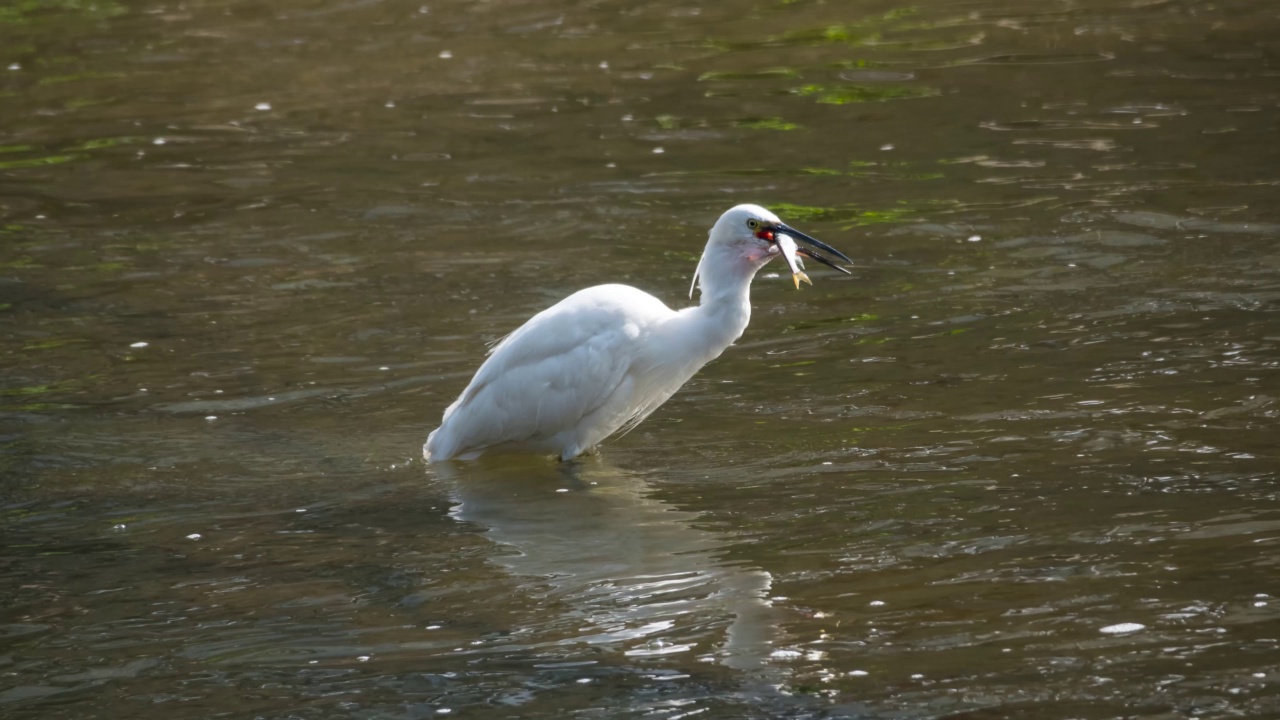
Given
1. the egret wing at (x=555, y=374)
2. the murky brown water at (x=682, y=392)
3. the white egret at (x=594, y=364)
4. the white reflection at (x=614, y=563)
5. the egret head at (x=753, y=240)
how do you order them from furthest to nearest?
the egret wing at (x=555, y=374)
the white egret at (x=594, y=364)
the egret head at (x=753, y=240)
the white reflection at (x=614, y=563)
the murky brown water at (x=682, y=392)

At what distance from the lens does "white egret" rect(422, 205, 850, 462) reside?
7695mm

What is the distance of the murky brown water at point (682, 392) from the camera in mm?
5605

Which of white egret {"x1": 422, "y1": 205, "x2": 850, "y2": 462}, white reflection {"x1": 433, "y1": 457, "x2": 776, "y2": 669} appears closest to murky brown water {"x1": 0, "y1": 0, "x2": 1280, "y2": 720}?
white reflection {"x1": 433, "y1": 457, "x2": 776, "y2": 669}

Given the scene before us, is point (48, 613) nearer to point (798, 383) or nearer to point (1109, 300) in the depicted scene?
point (798, 383)

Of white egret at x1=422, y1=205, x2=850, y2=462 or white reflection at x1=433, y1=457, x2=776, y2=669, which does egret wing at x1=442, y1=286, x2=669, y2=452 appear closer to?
white egret at x1=422, y1=205, x2=850, y2=462

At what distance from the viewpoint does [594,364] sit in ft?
25.7

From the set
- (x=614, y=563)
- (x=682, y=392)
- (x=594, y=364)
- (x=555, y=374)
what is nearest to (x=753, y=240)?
(x=594, y=364)

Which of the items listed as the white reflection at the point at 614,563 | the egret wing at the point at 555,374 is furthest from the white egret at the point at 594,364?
the white reflection at the point at 614,563

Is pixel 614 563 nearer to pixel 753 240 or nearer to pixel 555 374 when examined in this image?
pixel 555 374

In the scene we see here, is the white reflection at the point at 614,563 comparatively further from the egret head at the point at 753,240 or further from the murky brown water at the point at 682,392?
the egret head at the point at 753,240

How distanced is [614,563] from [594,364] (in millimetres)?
1499

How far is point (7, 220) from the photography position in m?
12.6

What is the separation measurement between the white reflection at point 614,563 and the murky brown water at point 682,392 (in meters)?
0.03

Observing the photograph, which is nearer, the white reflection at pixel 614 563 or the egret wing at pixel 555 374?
the white reflection at pixel 614 563
